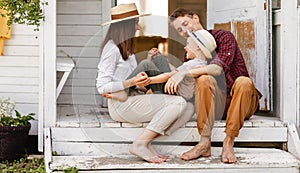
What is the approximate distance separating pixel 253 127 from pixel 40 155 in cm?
170

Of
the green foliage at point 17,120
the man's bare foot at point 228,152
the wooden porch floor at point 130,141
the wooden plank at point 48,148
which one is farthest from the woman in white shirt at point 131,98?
the green foliage at point 17,120

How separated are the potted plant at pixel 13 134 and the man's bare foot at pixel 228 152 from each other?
147cm

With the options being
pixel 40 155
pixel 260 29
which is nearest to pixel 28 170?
pixel 40 155

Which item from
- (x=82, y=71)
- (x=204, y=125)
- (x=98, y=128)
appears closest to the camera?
(x=204, y=125)

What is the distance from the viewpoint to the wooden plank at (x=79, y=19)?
4.89 meters

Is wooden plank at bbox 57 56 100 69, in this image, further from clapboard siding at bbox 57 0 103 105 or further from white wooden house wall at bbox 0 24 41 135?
white wooden house wall at bbox 0 24 41 135

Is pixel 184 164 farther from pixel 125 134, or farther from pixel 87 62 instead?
pixel 87 62

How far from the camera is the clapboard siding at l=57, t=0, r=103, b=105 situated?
4879 millimetres

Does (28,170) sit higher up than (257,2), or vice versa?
(257,2)

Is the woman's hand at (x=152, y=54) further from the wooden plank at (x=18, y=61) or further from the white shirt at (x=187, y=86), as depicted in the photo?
the wooden plank at (x=18, y=61)

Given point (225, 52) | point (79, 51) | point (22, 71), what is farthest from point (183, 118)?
point (79, 51)

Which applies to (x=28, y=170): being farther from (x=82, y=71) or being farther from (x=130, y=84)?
(x=82, y=71)

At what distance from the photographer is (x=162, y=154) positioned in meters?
3.65

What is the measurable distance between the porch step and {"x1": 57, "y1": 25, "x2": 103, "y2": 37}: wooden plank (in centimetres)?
163
